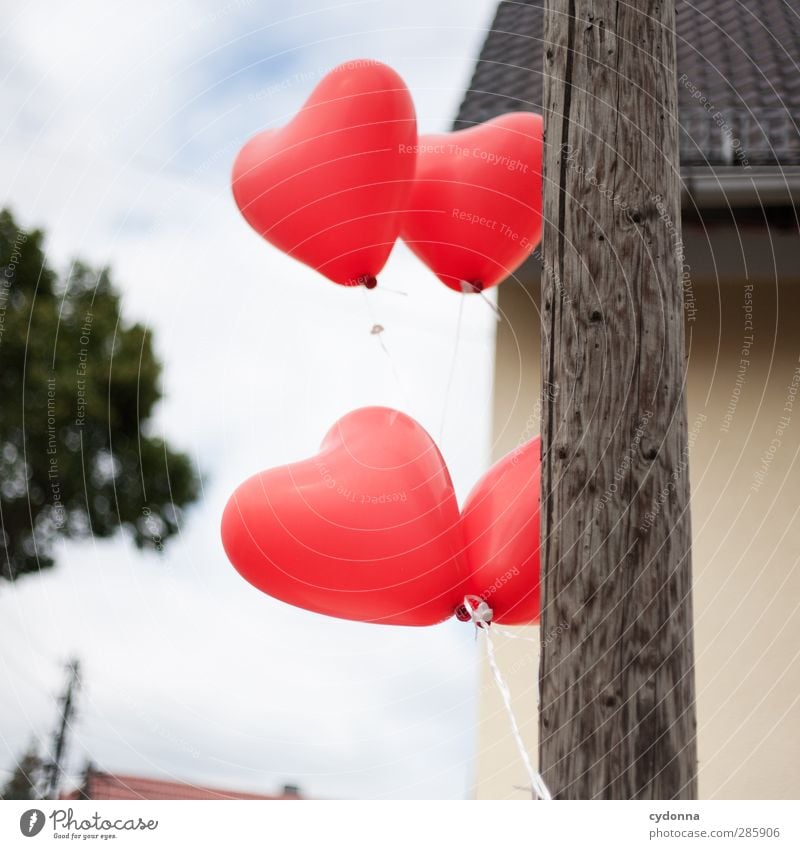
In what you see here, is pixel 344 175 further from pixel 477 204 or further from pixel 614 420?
pixel 614 420

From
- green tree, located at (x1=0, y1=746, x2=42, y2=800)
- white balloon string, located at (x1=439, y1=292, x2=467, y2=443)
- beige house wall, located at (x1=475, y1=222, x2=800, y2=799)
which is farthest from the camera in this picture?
beige house wall, located at (x1=475, y1=222, x2=800, y2=799)

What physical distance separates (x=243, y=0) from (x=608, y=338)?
4.08 feet

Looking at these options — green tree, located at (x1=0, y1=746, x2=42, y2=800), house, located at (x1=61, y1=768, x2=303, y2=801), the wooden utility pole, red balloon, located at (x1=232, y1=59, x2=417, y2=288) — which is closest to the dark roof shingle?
red balloon, located at (x1=232, y1=59, x2=417, y2=288)

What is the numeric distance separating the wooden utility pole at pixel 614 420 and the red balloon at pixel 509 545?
0.58 ft

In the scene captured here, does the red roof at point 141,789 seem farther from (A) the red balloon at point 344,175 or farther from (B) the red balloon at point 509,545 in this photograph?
(A) the red balloon at point 344,175

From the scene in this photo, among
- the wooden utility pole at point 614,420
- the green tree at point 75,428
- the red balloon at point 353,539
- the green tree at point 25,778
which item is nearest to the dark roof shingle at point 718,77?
the wooden utility pole at point 614,420

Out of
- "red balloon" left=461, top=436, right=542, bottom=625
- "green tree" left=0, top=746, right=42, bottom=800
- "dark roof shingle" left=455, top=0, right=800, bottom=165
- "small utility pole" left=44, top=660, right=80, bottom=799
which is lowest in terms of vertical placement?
"green tree" left=0, top=746, right=42, bottom=800

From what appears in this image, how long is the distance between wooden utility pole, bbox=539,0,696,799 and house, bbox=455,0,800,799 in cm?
90

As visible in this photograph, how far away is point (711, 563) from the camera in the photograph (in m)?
2.29

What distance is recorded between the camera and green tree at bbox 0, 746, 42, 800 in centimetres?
149

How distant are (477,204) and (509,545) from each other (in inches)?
24.4

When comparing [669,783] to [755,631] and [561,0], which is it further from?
[755,631]

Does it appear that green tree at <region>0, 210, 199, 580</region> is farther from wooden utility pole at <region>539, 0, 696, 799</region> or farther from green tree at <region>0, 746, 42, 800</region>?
wooden utility pole at <region>539, 0, 696, 799</region>

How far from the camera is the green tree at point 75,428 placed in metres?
2.17
